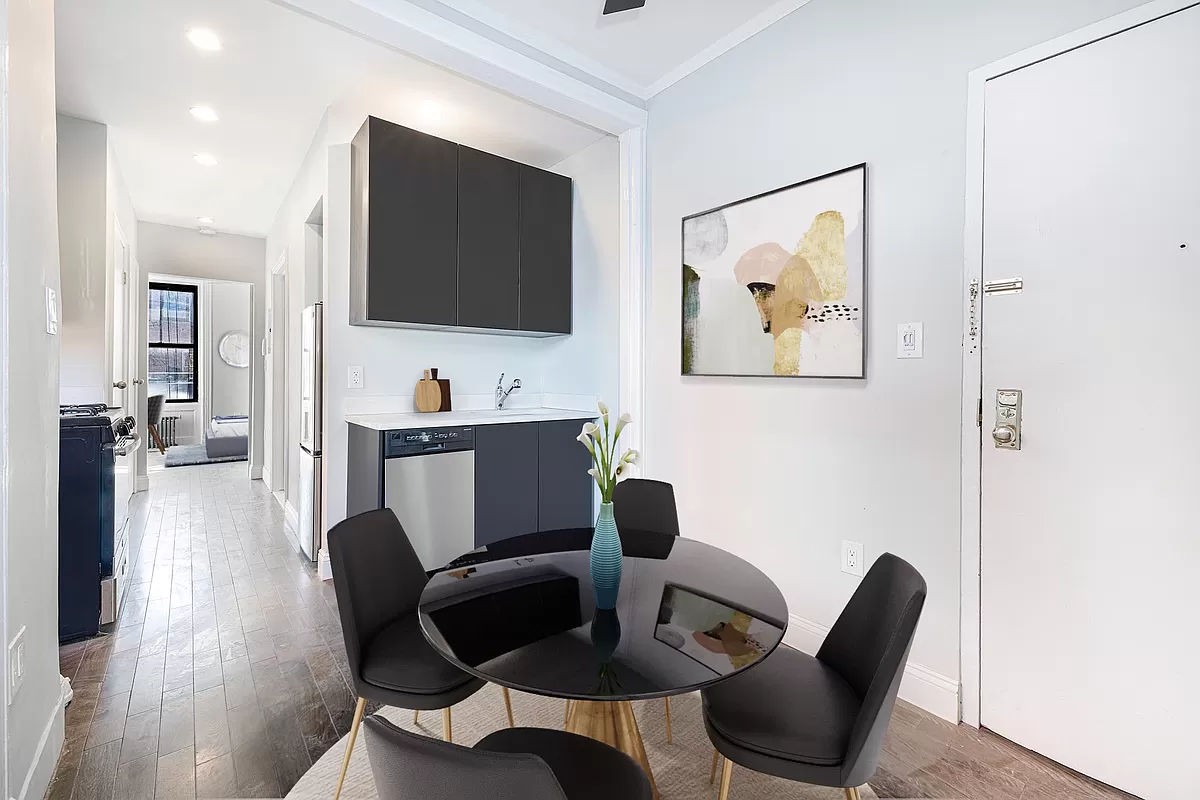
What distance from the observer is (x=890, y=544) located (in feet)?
6.92

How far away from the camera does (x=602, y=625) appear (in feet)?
3.99

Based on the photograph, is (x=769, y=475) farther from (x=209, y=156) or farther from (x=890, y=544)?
(x=209, y=156)

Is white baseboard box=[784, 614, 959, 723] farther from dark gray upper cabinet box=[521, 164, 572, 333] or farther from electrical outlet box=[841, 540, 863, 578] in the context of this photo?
dark gray upper cabinet box=[521, 164, 572, 333]

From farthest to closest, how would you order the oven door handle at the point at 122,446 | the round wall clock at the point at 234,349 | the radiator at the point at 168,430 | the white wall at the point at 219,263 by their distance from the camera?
the round wall clock at the point at 234,349
the radiator at the point at 168,430
the white wall at the point at 219,263
the oven door handle at the point at 122,446

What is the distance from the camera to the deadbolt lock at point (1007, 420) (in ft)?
5.91

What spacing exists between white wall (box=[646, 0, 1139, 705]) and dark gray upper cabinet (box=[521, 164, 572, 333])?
1.04 meters

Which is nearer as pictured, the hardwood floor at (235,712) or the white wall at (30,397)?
the white wall at (30,397)

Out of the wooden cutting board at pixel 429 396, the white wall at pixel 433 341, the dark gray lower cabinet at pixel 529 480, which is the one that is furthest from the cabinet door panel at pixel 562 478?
the wooden cutting board at pixel 429 396

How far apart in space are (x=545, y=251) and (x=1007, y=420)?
2.72 m

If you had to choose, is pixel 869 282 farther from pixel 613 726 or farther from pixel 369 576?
pixel 369 576

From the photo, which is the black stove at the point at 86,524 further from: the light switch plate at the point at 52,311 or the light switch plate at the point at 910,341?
the light switch plate at the point at 910,341

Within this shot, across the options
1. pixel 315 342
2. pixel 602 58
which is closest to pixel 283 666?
pixel 315 342

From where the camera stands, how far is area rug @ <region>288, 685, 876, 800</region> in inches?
62.7

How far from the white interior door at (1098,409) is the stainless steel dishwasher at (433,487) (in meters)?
2.28
